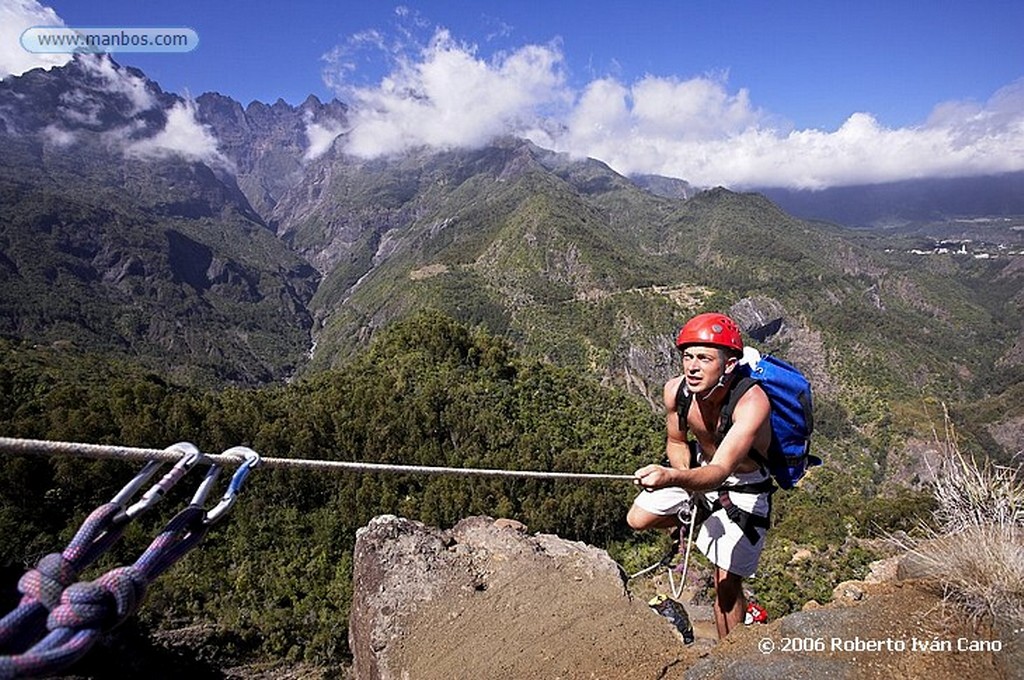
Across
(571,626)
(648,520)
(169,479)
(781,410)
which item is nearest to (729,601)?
(648,520)

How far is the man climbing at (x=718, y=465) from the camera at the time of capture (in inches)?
136

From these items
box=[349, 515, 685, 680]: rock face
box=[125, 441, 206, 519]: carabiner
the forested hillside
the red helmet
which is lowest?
the forested hillside

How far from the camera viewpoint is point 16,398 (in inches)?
1539

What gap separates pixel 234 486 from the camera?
258cm

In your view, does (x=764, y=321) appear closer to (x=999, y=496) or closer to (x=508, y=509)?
(x=508, y=509)

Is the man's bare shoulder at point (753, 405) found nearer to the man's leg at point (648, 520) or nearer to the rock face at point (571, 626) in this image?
the man's leg at point (648, 520)

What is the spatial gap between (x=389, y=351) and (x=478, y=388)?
37.8ft

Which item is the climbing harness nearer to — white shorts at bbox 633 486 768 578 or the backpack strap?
the backpack strap

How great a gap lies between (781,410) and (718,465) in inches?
33.1

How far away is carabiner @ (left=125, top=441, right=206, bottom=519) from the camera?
2099 millimetres

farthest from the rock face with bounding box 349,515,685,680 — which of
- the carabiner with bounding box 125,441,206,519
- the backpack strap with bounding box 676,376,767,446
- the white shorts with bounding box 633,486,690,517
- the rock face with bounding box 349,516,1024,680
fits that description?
the carabiner with bounding box 125,441,206,519

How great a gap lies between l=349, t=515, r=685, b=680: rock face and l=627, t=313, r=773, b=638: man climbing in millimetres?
774

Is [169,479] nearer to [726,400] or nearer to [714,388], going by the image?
[714,388]

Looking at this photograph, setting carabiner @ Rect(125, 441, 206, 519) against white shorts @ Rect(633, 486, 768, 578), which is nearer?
carabiner @ Rect(125, 441, 206, 519)
